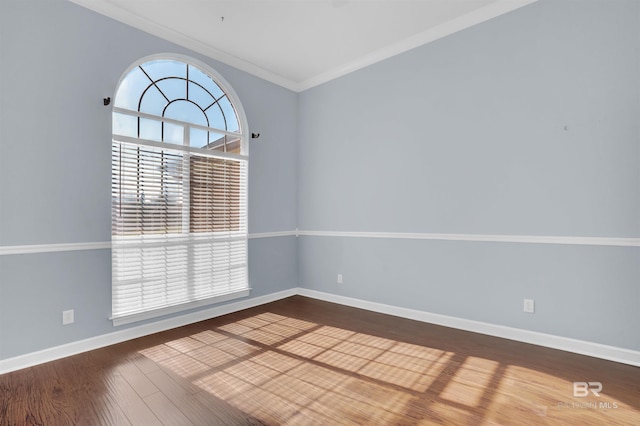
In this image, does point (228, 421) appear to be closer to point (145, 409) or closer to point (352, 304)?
point (145, 409)

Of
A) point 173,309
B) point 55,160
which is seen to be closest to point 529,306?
point 173,309

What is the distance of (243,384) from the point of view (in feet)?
7.20

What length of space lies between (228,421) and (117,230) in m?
2.07

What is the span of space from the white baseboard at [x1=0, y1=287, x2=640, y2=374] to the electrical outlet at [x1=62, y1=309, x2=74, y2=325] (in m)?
0.18

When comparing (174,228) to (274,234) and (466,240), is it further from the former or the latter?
(466,240)

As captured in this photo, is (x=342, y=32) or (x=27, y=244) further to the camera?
(x=342, y=32)

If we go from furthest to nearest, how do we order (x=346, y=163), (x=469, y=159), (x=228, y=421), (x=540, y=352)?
(x=346, y=163)
(x=469, y=159)
(x=540, y=352)
(x=228, y=421)

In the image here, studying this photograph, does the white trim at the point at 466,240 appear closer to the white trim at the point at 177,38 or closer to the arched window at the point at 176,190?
the arched window at the point at 176,190

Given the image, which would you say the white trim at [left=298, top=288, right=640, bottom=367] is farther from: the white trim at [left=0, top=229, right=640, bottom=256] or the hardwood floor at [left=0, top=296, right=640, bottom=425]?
the white trim at [left=0, top=229, right=640, bottom=256]

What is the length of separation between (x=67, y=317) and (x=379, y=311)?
10.0 ft

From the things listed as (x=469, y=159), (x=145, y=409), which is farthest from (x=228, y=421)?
(x=469, y=159)

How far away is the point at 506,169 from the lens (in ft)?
9.50

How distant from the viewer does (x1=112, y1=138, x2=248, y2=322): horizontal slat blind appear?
2.98m

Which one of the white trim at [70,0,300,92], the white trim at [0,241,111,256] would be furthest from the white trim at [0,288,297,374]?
the white trim at [70,0,300,92]
